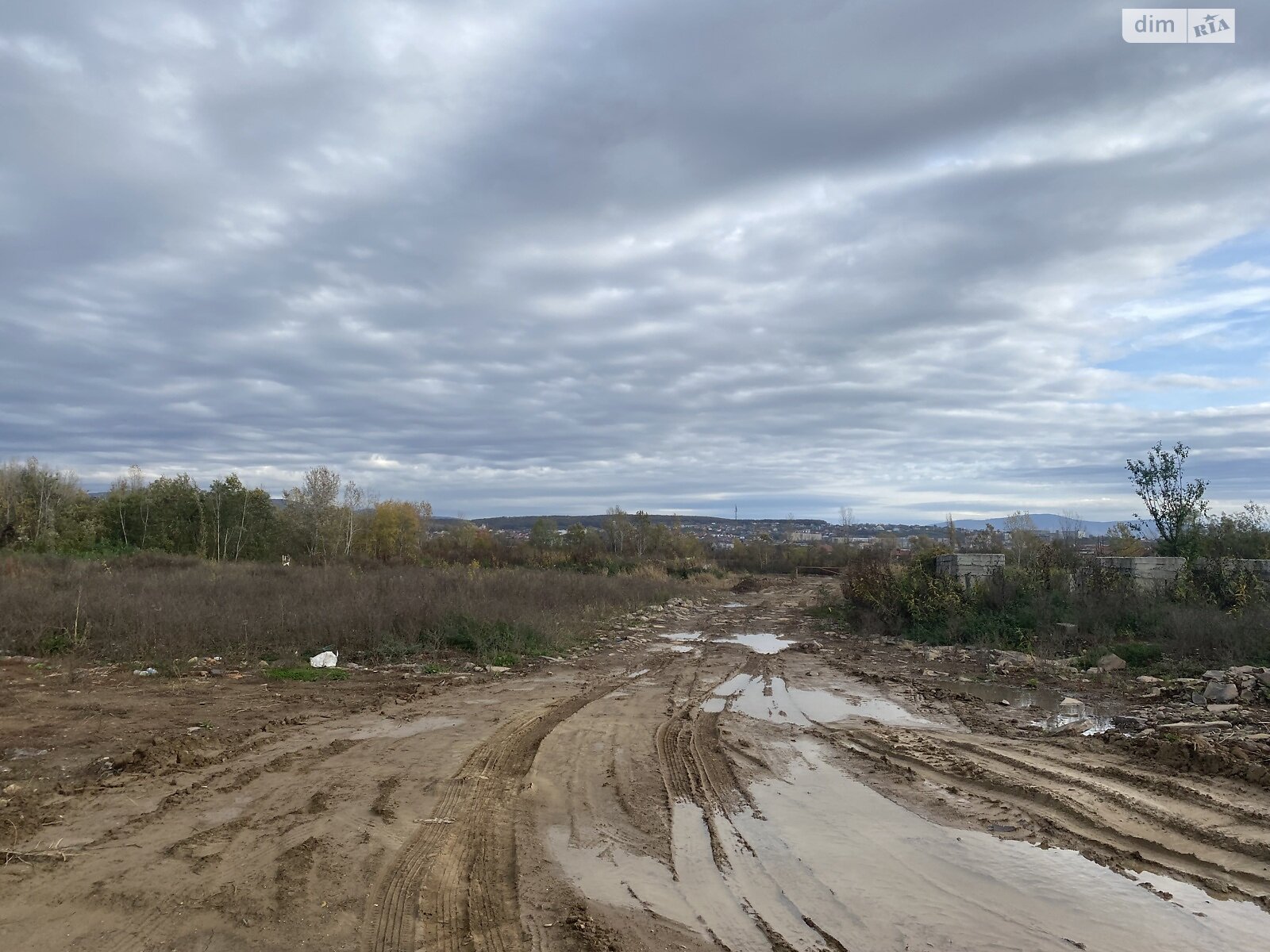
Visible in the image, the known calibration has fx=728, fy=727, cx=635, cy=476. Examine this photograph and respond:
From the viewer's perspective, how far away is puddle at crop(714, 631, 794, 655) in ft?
54.4

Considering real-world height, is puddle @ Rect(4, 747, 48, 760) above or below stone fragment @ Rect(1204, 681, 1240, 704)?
above

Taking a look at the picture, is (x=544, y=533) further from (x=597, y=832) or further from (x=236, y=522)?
(x=597, y=832)

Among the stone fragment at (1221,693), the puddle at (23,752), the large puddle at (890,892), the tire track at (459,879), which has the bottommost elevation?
the stone fragment at (1221,693)

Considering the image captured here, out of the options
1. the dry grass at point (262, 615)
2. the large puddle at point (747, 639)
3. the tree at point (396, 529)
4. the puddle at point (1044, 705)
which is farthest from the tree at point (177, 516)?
the puddle at point (1044, 705)

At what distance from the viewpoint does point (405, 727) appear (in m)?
8.16

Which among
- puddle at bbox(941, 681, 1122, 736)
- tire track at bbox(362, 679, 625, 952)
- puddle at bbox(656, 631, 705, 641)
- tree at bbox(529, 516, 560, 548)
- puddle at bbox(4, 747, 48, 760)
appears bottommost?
puddle at bbox(656, 631, 705, 641)

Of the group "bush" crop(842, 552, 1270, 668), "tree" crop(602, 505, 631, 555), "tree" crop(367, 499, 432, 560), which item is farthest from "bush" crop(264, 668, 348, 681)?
"tree" crop(602, 505, 631, 555)

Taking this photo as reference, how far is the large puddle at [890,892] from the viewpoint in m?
3.89

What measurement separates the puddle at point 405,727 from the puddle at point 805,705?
11.1ft

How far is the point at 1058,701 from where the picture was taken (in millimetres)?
10344

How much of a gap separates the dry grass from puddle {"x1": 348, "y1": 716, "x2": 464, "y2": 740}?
4.61m

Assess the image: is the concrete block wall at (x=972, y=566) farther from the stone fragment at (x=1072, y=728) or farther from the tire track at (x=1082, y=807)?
the tire track at (x=1082, y=807)

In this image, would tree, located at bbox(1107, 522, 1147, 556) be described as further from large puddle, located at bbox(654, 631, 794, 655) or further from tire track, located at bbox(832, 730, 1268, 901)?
tire track, located at bbox(832, 730, 1268, 901)

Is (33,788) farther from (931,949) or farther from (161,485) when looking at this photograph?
(161,485)
